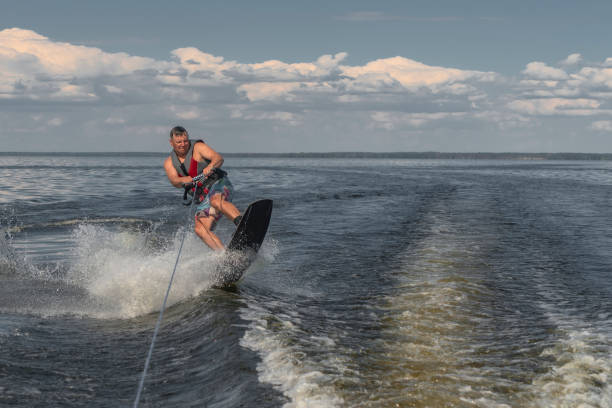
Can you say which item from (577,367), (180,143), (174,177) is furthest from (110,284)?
(577,367)

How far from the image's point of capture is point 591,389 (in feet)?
14.4

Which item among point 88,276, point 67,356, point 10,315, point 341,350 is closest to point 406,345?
point 341,350

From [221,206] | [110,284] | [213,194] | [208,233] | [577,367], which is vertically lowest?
[110,284]

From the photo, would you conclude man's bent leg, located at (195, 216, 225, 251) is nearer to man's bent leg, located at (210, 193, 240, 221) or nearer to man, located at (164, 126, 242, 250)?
man, located at (164, 126, 242, 250)

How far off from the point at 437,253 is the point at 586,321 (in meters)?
4.66

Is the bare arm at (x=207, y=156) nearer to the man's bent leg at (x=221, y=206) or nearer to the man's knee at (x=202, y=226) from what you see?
the man's bent leg at (x=221, y=206)

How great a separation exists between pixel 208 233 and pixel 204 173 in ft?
3.44

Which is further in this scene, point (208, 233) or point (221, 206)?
point (208, 233)

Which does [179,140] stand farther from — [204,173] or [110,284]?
[110,284]

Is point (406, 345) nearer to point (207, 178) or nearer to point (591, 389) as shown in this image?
point (591, 389)

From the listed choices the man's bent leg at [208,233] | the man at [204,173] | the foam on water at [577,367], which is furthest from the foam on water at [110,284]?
the foam on water at [577,367]

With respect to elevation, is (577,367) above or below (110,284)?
above

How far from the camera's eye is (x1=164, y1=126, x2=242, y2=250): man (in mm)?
7987

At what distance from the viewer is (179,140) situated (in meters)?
7.94
